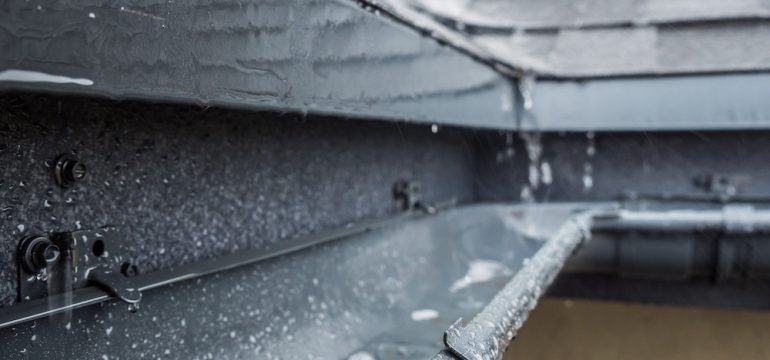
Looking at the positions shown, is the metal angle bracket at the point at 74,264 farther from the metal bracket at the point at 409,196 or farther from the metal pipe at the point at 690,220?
the metal pipe at the point at 690,220

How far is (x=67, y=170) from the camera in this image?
28.5 inches

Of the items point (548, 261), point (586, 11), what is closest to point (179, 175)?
point (548, 261)

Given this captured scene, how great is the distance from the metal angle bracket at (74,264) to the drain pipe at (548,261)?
0.38 meters

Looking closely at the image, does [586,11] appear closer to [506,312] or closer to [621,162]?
[621,162]

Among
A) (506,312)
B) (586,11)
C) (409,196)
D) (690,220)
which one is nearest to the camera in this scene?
(506,312)

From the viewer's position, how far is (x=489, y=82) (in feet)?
6.04

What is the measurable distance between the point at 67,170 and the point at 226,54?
0.71 feet

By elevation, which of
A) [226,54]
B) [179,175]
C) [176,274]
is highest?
[226,54]

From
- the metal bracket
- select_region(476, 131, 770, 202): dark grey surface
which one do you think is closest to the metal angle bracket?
the metal bracket

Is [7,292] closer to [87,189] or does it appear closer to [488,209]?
[87,189]

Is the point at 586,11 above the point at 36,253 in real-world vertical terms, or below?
above

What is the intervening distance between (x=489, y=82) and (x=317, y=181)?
76 centimetres

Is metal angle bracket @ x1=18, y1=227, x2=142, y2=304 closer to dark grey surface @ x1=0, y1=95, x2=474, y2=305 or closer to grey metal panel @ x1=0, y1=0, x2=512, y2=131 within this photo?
dark grey surface @ x1=0, y1=95, x2=474, y2=305

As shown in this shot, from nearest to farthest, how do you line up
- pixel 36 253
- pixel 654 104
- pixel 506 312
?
pixel 36 253 < pixel 506 312 < pixel 654 104
